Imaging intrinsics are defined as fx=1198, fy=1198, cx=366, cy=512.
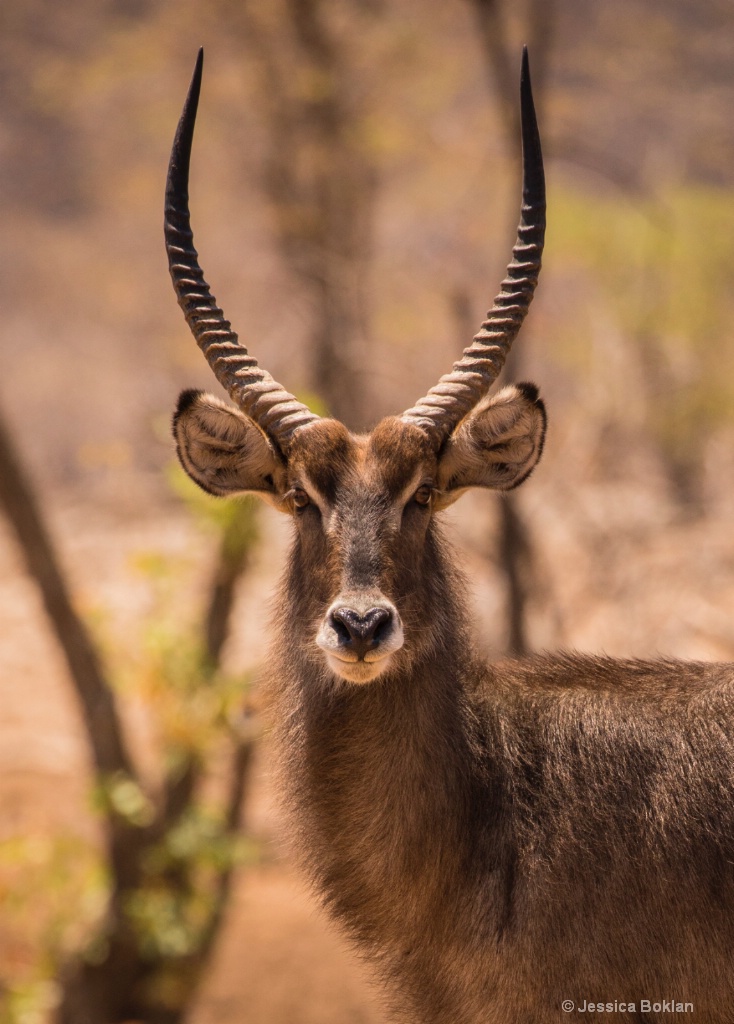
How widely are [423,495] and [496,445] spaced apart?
1.84 ft

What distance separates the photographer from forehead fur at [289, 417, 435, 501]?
4918mm

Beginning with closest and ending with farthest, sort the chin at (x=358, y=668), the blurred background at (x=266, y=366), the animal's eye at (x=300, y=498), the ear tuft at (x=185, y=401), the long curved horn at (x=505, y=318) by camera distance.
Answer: the chin at (x=358, y=668), the animal's eye at (x=300, y=498), the long curved horn at (x=505, y=318), the ear tuft at (x=185, y=401), the blurred background at (x=266, y=366)

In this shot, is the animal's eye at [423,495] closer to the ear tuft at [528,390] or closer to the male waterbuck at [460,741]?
the male waterbuck at [460,741]

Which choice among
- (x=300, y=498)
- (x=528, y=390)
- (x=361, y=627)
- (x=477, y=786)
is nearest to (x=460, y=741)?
(x=477, y=786)

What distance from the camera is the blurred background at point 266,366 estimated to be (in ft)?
32.9

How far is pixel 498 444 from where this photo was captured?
5.43 meters

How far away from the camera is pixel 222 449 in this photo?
17.9ft

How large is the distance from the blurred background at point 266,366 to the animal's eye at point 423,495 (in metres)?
1.44

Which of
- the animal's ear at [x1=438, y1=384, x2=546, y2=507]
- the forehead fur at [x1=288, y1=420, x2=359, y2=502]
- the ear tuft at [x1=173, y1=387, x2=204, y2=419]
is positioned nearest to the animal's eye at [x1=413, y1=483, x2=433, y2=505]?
the animal's ear at [x1=438, y1=384, x2=546, y2=507]

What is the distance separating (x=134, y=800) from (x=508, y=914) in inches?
213

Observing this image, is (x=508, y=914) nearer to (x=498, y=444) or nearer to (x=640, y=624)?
(x=498, y=444)

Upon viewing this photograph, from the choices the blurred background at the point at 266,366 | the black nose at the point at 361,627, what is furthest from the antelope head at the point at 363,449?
the blurred background at the point at 266,366

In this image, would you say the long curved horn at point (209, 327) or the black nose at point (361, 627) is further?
the long curved horn at point (209, 327)

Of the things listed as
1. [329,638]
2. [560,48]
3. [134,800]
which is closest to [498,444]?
[329,638]
